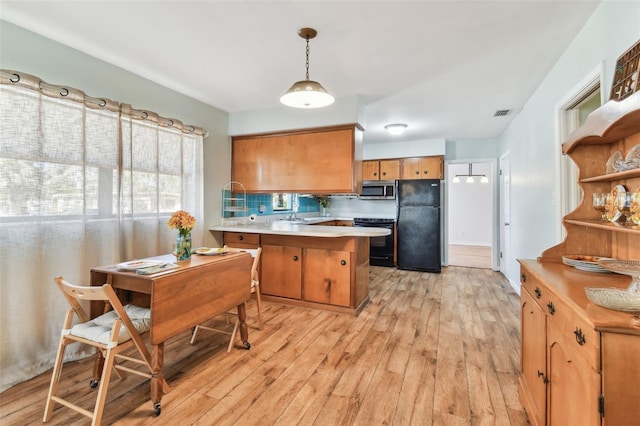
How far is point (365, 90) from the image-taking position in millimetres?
3094

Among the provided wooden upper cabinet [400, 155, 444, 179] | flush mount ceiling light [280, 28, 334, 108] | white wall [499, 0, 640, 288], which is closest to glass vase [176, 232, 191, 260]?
flush mount ceiling light [280, 28, 334, 108]

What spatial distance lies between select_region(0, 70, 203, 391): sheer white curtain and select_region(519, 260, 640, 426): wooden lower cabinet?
3.00m

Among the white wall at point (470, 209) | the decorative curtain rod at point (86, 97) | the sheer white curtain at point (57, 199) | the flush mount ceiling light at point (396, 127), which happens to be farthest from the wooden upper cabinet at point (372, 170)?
the sheer white curtain at point (57, 199)

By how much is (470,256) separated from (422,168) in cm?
253

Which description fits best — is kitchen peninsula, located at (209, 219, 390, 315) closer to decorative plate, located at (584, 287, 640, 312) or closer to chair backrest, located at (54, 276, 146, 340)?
chair backrest, located at (54, 276, 146, 340)

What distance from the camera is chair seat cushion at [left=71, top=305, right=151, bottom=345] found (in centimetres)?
160

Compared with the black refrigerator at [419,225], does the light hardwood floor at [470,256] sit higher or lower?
lower

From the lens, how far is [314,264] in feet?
10.8

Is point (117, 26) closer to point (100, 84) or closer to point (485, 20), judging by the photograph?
point (100, 84)

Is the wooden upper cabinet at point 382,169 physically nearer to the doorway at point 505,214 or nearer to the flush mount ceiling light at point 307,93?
the doorway at point 505,214

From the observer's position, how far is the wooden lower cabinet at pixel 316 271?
3.15m

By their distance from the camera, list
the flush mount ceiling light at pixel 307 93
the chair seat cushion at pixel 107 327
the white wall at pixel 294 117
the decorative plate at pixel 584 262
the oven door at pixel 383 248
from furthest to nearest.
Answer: the oven door at pixel 383 248
the white wall at pixel 294 117
the flush mount ceiling light at pixel 307 93
the chair seat cushion at pixel 107 327
the decorative plate at pixel 584 262

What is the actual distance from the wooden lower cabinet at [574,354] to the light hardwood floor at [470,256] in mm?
4335

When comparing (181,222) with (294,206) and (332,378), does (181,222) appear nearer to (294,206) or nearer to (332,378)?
(332,378)
